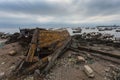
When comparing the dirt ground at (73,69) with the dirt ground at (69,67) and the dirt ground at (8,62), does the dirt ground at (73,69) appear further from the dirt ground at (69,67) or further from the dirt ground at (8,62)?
the dirt ground at (8,62)

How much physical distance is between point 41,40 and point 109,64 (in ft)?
10.2

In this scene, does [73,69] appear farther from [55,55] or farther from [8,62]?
[8,62]

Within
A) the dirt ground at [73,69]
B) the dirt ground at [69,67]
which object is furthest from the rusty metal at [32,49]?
the dirt ground at [73,69]

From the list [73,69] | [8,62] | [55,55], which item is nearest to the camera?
[73,69]

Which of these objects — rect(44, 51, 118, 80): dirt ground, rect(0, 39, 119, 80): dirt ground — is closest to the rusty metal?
rect(0, 39, 119, 80): dirt ground

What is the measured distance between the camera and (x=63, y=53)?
833 centimetres

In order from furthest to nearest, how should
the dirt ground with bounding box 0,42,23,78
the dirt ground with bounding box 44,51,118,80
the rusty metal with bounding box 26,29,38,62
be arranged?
the dirt ground with bounding box 0,42,23,78
the rusty metal with bounding box 26,29,38,62
the dirt ground with bounding box 44,51,118,80

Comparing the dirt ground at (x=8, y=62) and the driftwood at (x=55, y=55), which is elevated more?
the driftwood at (x=55, y=55)

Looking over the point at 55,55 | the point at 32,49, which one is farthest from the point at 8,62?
the point at 55,55

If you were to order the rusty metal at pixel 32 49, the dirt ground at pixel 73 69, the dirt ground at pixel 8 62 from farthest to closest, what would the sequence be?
the dirt ground at pixel 8 62, the rusty metal at pixel 32 49, the dirt ground at pixel 73 69

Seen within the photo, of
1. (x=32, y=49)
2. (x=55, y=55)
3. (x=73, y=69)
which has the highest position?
(x=32, y=49)

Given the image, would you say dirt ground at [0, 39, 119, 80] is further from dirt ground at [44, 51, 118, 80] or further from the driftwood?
the driftwood

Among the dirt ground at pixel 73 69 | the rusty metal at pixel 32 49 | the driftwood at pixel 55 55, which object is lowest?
the dirt ground at pixel 73 69

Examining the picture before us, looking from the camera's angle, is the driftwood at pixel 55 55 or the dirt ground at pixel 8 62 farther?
the dirt ground at pixel 8 62
